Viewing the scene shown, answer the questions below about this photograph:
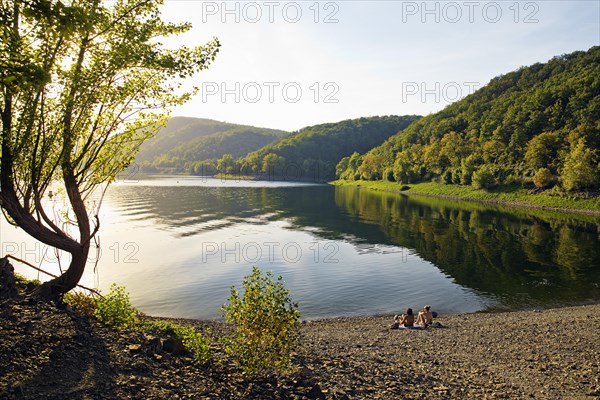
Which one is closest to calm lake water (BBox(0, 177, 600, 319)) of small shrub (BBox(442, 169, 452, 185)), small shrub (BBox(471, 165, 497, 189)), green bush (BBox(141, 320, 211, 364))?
green bush (BBox(141, 320, 211, 364))

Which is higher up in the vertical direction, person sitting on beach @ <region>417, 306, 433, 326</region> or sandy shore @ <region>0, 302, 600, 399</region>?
sandy shore @ <region>0, 302, 600, 399</region>

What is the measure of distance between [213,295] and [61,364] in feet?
74.6

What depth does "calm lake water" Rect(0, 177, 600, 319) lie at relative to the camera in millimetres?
32906

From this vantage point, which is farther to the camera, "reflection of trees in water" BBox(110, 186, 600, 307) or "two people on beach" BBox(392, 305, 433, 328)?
"reflection of trees in water" BBox(110, 186, 600, 307)

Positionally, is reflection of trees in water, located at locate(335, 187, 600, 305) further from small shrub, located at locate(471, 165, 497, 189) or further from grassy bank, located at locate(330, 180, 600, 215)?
small shrub, located at locate(471, 165, 497, 189)

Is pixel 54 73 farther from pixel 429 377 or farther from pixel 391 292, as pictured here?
pixel 391 292

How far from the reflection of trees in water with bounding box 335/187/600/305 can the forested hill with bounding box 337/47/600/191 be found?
28390 millimetres

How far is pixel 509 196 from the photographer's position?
117m

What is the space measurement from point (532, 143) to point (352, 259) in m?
110

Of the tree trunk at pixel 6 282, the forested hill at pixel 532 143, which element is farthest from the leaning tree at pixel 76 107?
the forested hill at pixel 532 143

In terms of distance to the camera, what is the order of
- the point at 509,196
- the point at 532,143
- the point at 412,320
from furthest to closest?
the point at 532,143 < the point at 509,196 < the point at 412,320

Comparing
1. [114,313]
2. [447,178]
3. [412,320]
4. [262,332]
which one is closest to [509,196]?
Result: [447,178]

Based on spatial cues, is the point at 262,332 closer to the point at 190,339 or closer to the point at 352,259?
the point at 190,339

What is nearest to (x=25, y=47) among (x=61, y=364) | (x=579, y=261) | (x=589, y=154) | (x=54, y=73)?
(x=54, y=73)
